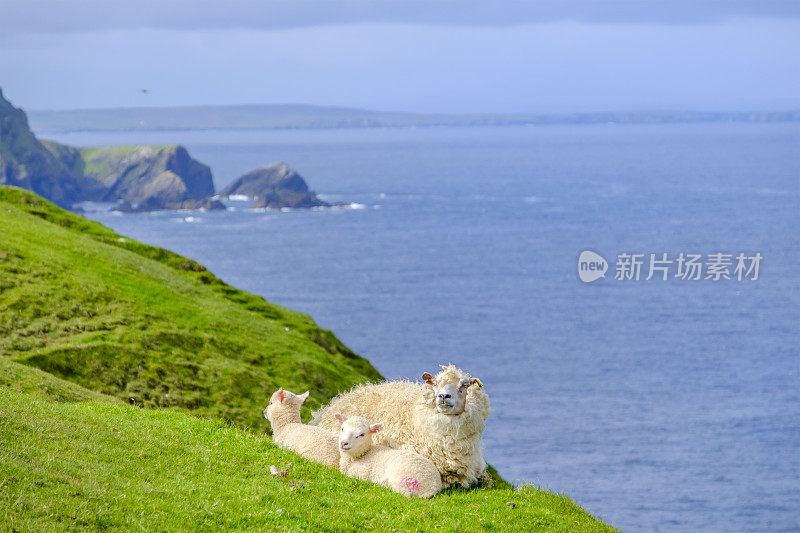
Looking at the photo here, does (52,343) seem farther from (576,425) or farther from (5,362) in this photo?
(576,425)

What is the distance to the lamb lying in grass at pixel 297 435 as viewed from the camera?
17156mm

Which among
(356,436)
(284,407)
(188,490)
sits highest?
(356,436)

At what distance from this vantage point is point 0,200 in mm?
50344

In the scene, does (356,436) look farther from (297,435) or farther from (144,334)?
(144,334)

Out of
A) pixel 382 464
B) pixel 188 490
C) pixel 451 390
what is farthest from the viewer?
pixel 382 464

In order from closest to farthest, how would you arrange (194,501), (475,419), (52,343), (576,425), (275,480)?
(194,501) → (275,480) → (475,419) → (52,343) → (576,425)

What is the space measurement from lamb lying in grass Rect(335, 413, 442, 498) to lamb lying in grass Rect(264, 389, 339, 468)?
58 cm

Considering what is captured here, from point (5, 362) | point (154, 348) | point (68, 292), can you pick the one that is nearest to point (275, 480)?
point (5, 362)

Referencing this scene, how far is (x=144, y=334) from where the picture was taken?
34188 millimetres

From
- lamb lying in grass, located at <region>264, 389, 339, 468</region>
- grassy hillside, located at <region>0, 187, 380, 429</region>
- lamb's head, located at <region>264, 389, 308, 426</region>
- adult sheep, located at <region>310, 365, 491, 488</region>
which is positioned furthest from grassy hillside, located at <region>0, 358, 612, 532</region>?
grassy hillside, located at <region>0, 187, 380, 429</region>

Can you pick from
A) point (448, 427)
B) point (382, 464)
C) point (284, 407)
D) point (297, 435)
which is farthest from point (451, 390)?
point (284, 407)

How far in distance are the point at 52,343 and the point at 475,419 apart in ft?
65.7

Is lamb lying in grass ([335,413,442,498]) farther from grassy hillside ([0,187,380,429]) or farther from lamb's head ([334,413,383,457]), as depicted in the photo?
grassy hillside ([0,187,380,429])

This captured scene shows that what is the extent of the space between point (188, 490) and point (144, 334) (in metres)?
21.2
